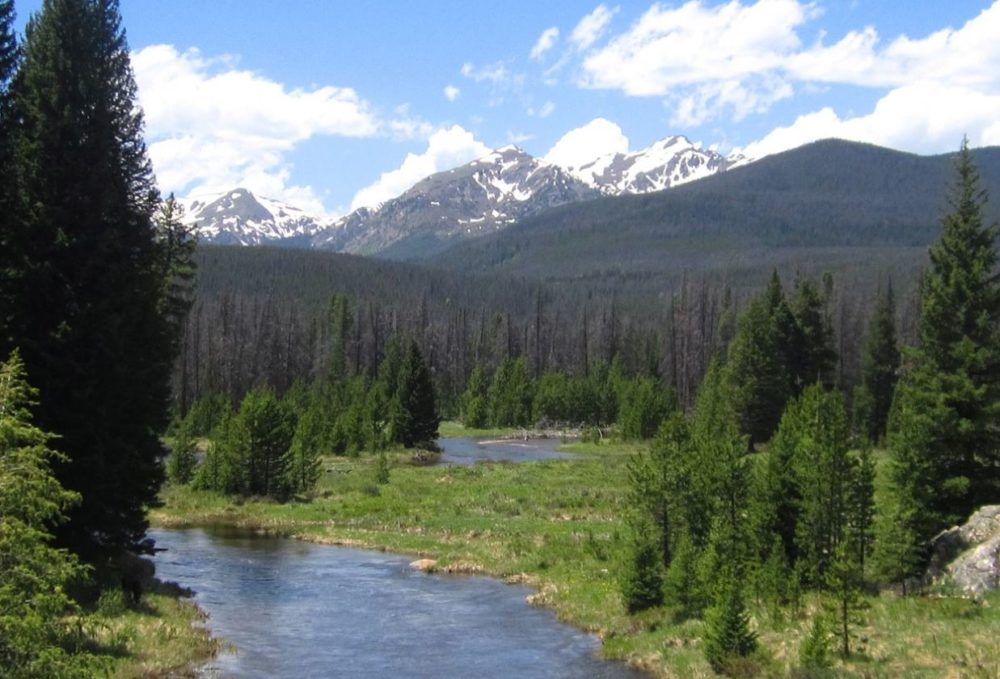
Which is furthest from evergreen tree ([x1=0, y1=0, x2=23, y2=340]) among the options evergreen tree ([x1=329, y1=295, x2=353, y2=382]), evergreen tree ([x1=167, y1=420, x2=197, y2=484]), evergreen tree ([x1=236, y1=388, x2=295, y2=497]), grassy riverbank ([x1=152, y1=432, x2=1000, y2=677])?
evergreen tree ([x1=329, y1=295, x2=353, y2=382])

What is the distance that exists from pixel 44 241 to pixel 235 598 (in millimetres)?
13341

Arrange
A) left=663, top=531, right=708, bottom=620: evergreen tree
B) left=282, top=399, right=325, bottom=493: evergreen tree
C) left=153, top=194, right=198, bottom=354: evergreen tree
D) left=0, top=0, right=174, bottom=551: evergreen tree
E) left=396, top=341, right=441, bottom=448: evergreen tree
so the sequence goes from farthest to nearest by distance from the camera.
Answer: left=396, top=341, right=441, bottom=448: evergreen tree
left=282, top=399, right=325, bottom=493: evergreen tree
left=153, top=194, right=198, bottom=354: evergreen tree
left=663, top=531, right=708, bottom=620: evergreen tree
left=0, top=0, right=174, bottom=551: evergreen tree

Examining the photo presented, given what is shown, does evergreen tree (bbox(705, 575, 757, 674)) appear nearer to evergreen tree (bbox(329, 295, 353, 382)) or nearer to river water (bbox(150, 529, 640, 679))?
river water (bbox(150, 529, 640, 679))

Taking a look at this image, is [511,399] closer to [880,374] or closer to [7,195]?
[880,374]

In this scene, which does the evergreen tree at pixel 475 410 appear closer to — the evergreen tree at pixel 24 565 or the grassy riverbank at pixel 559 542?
the grassy riverbank at pixel 559 542

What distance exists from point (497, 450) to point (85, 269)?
226 feet

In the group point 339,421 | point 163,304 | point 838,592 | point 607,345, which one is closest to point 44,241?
point 163,304

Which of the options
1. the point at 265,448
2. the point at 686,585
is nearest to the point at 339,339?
the point at 265,448

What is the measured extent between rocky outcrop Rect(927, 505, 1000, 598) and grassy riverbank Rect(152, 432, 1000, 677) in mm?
1024

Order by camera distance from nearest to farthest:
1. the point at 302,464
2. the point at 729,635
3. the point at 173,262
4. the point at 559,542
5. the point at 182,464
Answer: the point at 729,635 < the point at 559,542 < the point at 173,262 < the point at 302,464 < the point at 182,464

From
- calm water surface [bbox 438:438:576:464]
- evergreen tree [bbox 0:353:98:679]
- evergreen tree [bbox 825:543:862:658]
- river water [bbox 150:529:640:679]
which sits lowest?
calm water surface [bbox 438:438:576:464]

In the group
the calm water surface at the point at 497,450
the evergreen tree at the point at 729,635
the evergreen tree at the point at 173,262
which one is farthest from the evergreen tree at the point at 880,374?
the evergreen tree at the point at 729,635

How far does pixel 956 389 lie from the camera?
108 feet

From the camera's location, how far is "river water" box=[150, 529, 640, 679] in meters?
26.3
